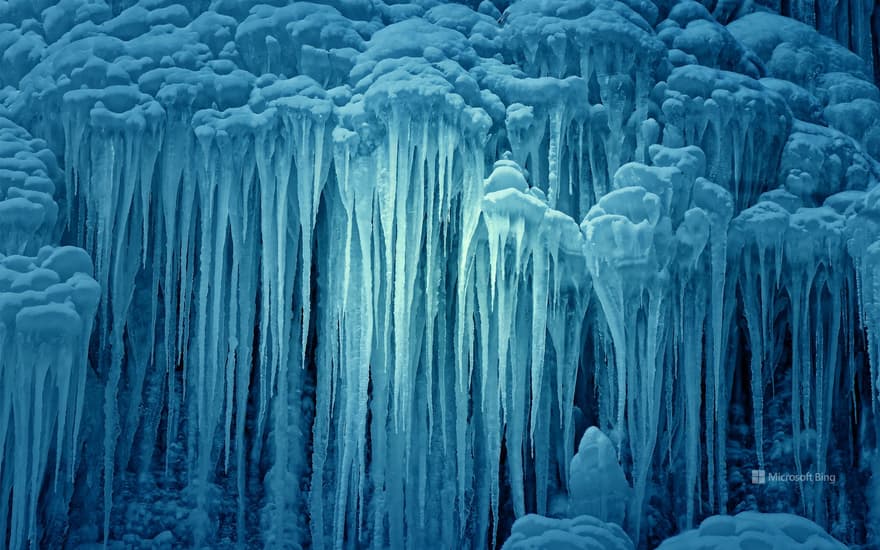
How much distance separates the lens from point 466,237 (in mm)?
7086

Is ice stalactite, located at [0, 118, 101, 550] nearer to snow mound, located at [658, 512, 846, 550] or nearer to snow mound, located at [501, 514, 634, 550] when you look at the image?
snow mound, located at [501, 514, 634, 550]

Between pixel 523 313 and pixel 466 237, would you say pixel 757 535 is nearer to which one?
pixel 523 313

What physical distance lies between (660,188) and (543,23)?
1384 millimetres

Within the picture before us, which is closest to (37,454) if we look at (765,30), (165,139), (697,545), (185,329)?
(185,329)

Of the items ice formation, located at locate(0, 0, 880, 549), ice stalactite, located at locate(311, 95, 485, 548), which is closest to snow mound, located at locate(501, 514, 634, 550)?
ice formation, located at locate(0, 0, 880, 549)

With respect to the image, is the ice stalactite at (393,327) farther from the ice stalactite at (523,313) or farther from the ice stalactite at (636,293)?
the ice stalactite at (636,293)

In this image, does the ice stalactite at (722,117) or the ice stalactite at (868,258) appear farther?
the ice stalactite at (722,117)

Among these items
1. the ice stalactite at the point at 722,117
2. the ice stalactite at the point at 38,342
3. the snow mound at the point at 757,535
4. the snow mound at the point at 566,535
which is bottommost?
the snow mound at the point at 566,535

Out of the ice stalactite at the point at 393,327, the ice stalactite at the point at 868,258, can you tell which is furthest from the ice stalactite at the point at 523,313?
the ice stalactite at the point at 868,258

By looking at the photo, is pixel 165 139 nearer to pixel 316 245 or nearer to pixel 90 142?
pixel 90 142

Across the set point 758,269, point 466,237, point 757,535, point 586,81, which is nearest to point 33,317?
point 466,237

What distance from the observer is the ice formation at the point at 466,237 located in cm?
700

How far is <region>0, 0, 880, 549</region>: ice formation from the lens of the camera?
7000 millimetres

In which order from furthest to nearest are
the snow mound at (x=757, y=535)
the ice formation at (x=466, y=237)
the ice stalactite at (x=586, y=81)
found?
the ice stalactite at (x=586, y=81) < the ice formation at (x=466, y=237) < the snow mound at (x=757, y=535)
